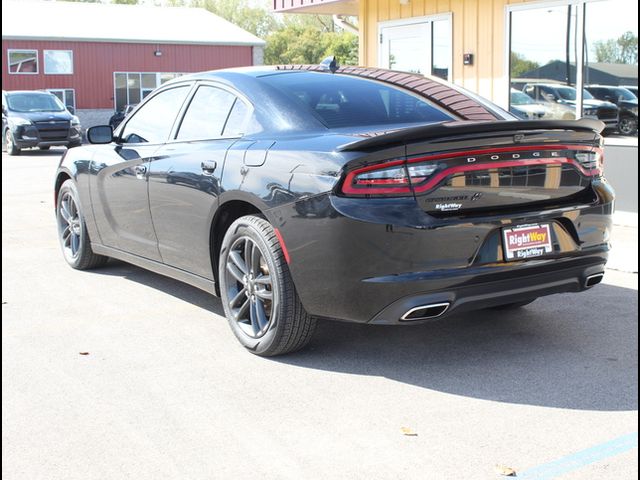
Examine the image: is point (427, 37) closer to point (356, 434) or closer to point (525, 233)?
point (525, 233)

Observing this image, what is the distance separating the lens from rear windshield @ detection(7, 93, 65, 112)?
81.0 feet

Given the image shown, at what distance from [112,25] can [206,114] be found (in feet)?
128

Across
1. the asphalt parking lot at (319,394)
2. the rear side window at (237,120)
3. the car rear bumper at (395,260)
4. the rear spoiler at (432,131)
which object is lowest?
the asphalt parking lot at (319,394)

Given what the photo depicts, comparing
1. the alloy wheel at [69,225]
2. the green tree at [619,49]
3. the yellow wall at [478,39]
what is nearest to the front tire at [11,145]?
the yellow wall at [478,39]

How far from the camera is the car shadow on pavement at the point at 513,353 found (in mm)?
4359

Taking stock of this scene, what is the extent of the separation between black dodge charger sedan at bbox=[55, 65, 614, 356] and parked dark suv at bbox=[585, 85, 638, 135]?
5112mm

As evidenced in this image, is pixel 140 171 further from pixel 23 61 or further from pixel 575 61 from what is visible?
pixel 23 61

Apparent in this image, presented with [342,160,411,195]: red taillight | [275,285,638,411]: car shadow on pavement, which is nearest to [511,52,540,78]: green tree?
[275,285,638,411]: car shadow on pavement

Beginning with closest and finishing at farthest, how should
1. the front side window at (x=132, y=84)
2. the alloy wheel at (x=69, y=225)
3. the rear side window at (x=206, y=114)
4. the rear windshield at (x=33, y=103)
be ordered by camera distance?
the rear side window at (x=206, y=114) → the alloy wheel at (x=69, y=225) → the rear windshield at (x=33, y=103) → the front side window at (x=132, y=84)

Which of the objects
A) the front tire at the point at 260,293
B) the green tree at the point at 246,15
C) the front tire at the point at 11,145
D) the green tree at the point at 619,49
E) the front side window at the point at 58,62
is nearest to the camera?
the front tire at the point at 260,293

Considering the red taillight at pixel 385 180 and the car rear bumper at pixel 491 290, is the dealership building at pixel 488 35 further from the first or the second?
the red taillight at pixel 385 180

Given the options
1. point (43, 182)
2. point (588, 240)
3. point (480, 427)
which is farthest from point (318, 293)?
point (43, 182)

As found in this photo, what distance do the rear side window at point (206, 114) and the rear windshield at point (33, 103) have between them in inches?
790

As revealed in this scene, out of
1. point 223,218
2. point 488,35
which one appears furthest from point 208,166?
point 488,35
